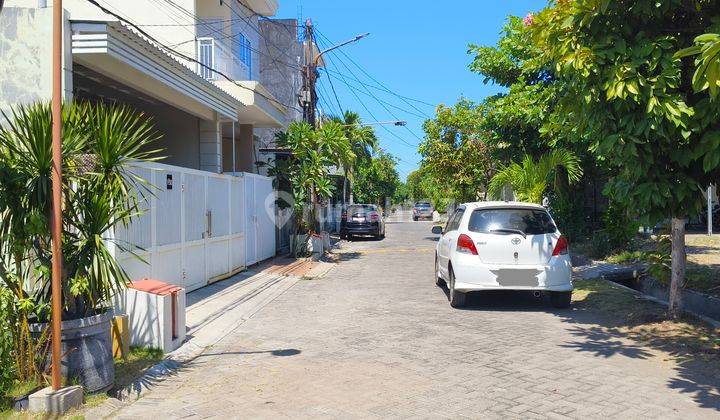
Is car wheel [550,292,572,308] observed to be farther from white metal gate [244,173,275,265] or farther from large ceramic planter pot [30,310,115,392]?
white metal gate [244,173,275,265]

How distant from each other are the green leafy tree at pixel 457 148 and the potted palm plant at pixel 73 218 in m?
19.8

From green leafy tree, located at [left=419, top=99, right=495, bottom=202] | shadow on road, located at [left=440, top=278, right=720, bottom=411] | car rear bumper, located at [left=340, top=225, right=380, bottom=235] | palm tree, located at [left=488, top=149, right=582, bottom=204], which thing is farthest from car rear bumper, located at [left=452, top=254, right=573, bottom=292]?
car rear bumper, located at [left=340, top=225, right=380, bottom=235]

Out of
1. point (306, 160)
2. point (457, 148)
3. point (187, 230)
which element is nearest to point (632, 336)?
point (187, 230)

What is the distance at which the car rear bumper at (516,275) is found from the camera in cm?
865

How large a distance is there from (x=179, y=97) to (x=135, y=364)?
6.79 meters

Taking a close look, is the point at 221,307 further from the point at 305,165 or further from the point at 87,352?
the point at 305,165

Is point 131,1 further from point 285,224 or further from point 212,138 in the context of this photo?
point 285,224

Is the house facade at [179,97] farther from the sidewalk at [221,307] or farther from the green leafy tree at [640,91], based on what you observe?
the green leafy tree at [640,91]

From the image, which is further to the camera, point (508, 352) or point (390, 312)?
point (390, 312)

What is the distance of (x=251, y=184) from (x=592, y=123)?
32.3 feet

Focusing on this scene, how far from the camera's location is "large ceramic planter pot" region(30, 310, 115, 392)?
501 cm

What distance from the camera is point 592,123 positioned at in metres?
6.47

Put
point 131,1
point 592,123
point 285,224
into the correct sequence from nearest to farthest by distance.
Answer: point 592,123 → point 131,1 → point 285,224

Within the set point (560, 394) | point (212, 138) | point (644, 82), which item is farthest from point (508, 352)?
point (212, 138)
